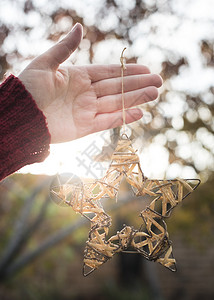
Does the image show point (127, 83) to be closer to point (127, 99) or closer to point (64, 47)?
point (127, 99)

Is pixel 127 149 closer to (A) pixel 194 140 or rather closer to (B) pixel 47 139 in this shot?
(B) pixel 47 139

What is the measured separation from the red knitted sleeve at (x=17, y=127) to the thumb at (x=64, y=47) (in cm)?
12

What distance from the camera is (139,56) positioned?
2.00 m

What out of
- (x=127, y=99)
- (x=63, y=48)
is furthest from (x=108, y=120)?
(x=63, y=48)

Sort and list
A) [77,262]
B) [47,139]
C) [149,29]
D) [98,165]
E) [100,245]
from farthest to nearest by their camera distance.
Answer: [77,262], [149,29], [98,165], [47,139], [100,245]

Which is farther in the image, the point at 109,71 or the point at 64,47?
the point at 109,71

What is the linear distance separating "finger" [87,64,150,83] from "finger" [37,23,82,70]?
167 mm

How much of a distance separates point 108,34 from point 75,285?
17.6ft

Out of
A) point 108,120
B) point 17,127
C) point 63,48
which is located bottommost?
point 108,120

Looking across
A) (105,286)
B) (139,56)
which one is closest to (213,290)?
(105,286)

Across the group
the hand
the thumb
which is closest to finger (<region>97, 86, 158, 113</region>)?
the hand

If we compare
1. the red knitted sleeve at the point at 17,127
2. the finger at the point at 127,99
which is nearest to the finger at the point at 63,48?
the red knitted sleeve at the point at 17,127

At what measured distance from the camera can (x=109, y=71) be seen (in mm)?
1088

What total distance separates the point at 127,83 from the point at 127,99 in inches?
2.2
